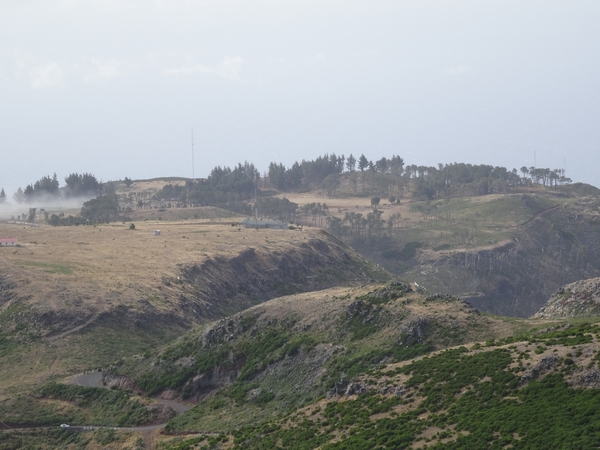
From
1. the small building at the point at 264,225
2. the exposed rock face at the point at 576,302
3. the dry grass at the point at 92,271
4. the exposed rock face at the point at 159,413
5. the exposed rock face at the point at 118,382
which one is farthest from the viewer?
the small building at the point at 264,225

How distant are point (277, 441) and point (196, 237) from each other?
10115 centimetres

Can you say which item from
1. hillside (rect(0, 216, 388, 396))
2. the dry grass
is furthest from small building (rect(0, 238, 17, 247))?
hillside (rect(0, 216, 388, 396))

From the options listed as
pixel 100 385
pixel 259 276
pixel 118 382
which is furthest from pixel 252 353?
pixel 259 276

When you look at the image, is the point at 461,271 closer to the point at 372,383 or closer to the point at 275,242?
the point at 275,242

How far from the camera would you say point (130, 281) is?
399 ft

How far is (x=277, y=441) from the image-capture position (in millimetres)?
59594

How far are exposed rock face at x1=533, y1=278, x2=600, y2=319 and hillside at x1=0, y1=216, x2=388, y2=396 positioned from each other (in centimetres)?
4354

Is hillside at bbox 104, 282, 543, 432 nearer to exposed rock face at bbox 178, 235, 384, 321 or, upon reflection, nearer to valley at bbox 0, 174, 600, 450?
valley at bbox 0, 174, 600, 450

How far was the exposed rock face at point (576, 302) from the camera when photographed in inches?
3088

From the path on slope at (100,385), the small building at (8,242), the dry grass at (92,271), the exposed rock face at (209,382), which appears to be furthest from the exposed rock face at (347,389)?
the small building at (8,242)

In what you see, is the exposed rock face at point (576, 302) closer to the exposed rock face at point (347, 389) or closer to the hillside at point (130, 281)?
the exposed rock face at point (347, 389)

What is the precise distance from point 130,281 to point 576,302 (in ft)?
199

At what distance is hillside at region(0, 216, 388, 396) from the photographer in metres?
101

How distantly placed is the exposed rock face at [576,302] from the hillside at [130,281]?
1714 inches
